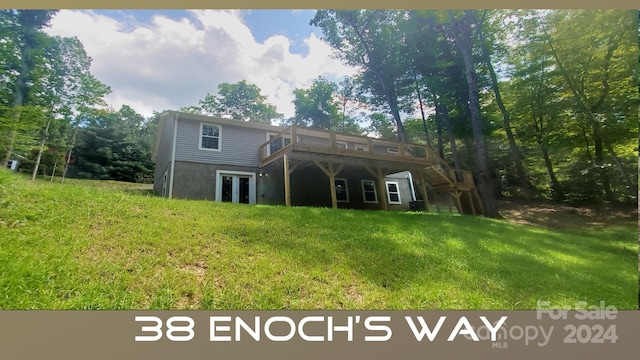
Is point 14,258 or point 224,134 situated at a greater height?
point 224,134

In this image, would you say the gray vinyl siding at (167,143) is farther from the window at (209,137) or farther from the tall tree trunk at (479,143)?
the tall tree trunk at (479,143)

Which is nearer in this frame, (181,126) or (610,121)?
(181,126)

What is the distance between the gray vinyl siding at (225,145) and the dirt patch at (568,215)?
40.2ft

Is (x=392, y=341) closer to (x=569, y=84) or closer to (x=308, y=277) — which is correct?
(x=308, y=277)

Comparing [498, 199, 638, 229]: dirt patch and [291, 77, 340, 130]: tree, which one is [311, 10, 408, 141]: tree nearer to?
[498, 199, 638, 229]: dirt patch

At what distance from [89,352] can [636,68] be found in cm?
2261

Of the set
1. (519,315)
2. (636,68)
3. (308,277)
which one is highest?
(636,68)

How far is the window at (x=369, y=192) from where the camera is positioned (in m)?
16.1

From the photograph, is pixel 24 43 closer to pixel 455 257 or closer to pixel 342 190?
pixel 342 190

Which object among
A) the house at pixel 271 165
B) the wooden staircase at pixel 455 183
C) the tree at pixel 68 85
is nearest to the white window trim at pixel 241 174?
the house at pixel 271 165

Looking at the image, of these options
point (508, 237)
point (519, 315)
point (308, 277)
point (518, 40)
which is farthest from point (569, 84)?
point (308, 277)

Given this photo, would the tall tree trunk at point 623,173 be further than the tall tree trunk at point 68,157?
No

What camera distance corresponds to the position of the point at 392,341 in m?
3.37

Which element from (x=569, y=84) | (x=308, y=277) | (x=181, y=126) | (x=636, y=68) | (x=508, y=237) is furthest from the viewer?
(x=569, y=84)
